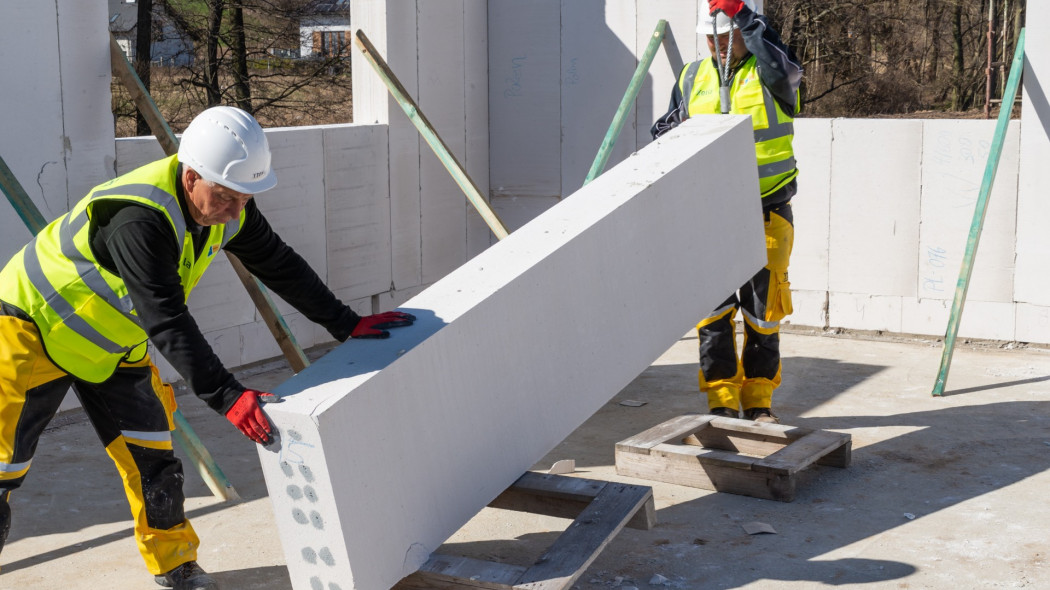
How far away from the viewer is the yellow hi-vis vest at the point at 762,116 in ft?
17.4

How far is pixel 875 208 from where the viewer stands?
755 centimetres

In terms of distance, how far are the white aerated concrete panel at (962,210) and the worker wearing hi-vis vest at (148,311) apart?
16.4 ft

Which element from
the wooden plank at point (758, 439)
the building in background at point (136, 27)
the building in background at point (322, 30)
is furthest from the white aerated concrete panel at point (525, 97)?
the building in background at point (136, 27)

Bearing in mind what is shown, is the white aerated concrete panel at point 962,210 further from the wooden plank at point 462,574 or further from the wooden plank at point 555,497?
the wooden plank at point 462,574

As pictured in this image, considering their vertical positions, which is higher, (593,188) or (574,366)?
(593,188)

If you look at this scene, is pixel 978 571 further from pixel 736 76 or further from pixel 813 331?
pixel 813 331

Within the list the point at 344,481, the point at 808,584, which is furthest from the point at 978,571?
the point at 344,481

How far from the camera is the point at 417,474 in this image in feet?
10.8

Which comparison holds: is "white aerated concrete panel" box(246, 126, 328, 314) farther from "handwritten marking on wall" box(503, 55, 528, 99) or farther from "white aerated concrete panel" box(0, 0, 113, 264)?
"handwritten marking on wall" box(503, 55, 528, 99)

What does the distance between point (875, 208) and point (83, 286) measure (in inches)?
223

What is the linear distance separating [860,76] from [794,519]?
14829 mm

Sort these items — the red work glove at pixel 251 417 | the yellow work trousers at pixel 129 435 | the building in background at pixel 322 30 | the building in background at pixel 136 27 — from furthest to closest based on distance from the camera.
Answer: the building in background at pixel 322 30 → the building in background at pixel 136 27 → the yellow work trousers at pixel 129 435 → the red work glove at pixel 251 417

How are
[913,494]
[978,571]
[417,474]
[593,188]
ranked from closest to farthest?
[417,474] → [978,571] → [593,188] → [913,494]

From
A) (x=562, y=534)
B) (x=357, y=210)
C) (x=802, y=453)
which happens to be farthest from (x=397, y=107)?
(x=562, y=534)
